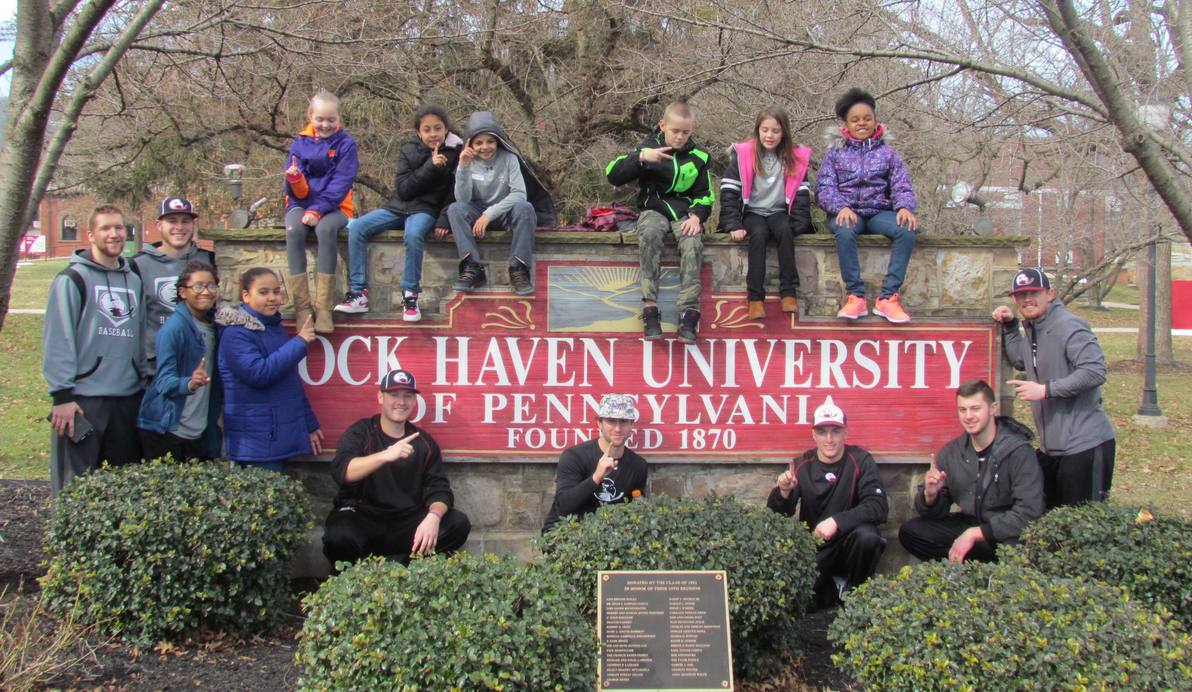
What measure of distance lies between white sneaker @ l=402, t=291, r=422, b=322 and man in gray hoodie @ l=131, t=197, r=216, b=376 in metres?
1.13

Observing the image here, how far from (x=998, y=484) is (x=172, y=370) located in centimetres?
456

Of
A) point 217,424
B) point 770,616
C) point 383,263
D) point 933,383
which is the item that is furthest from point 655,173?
point 217,424

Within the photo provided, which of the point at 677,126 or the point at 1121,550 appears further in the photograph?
the point at 677,126

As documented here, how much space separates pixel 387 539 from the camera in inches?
189

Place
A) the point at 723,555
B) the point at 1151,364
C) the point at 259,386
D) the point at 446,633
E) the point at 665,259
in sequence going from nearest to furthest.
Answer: the point at 446,633 → the point at 723,555 → the point at 259,386 → the point at 665,259 → the point at 1151,364

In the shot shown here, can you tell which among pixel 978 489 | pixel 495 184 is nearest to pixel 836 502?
pixel 978 489

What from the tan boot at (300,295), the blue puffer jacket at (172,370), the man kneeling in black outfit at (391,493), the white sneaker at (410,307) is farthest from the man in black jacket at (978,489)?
the blue puffer jacket at (172,370)

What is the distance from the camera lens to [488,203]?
5.18 m

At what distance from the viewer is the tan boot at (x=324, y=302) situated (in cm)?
508

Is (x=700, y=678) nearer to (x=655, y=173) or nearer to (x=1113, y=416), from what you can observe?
(x=655, y=173)

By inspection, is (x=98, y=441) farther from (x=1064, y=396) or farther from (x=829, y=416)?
(x=1064, y=396)

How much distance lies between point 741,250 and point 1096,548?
98.2 inches

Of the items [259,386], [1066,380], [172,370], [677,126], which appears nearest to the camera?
[172,370]

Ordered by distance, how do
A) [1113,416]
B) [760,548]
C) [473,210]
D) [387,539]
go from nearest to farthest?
[760,548]
[387,539]
[473,210]
[1113,416]
